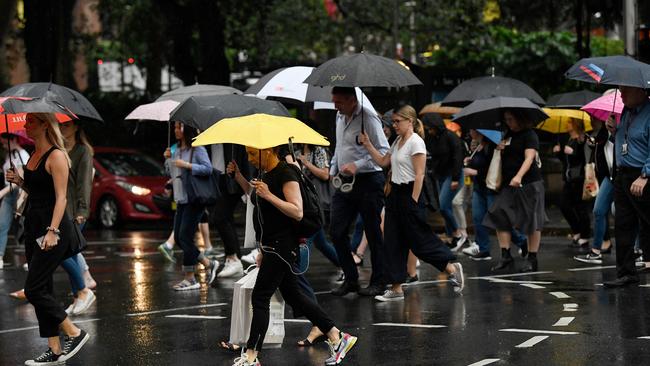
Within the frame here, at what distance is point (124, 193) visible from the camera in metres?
20.9

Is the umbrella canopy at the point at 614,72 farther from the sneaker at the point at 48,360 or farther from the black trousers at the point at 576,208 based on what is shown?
the sneaker at the point at 48,360

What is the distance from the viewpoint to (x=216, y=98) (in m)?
9.54

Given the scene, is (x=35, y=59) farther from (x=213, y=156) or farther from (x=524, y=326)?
(x=524, y=326)

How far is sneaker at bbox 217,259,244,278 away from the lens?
12.8 metres

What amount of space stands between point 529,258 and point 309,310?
5.26 m

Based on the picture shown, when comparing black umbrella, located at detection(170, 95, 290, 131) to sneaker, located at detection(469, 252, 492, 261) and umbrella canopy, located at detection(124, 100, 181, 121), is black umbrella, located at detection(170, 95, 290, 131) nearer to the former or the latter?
umbrella canopy, located at detection(124, 100, 181, 121)

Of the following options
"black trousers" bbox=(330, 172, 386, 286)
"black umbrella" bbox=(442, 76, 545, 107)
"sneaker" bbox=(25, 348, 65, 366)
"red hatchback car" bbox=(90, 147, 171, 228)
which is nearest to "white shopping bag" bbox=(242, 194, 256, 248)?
"sneaker" bbox=(25, 348, 65, 366)

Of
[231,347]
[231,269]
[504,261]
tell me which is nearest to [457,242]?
[504,261]

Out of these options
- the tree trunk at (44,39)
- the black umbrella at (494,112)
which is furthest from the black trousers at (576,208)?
the tree trunk at (44,39)

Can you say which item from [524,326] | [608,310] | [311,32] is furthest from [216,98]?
[311,32]

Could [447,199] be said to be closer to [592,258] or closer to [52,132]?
[592,258]

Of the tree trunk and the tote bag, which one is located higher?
the tree trunk

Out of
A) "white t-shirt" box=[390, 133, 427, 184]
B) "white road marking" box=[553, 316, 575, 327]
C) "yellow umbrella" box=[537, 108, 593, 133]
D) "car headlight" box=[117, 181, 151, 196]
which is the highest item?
"yellow umbrella" box=[537, 108, 593, 133]

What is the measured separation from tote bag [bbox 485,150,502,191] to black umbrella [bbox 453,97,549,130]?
0.44 meters
